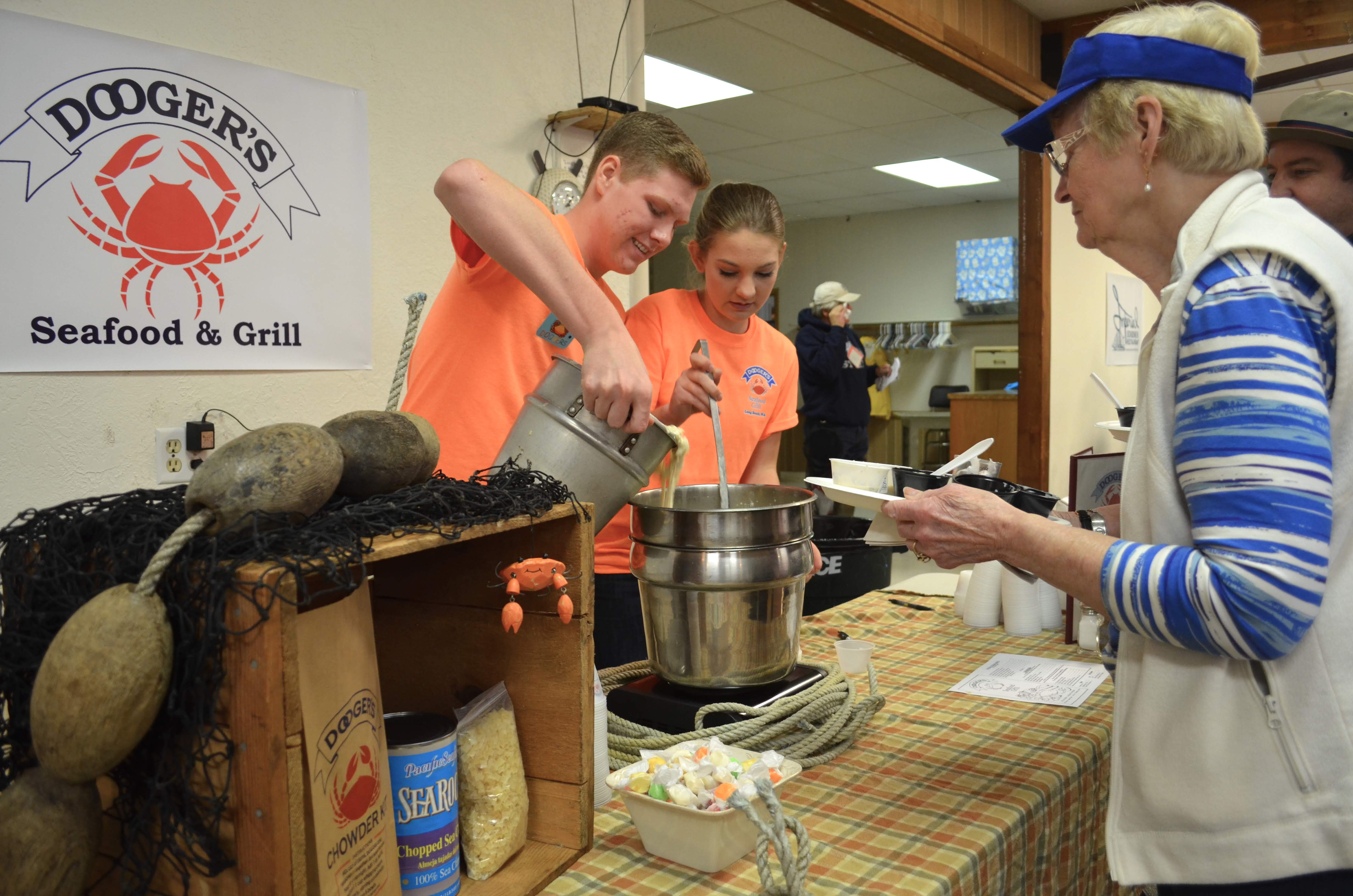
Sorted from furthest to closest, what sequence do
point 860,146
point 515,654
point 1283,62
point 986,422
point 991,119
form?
point 986,422 → point 860,146 → point 991,119 → point 1283,62 → point 515,654

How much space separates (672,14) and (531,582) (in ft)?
14.3

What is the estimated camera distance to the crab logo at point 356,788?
0.76 metres

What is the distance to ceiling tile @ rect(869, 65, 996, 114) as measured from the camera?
5711 mm

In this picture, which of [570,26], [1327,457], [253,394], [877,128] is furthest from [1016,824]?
[877,128]

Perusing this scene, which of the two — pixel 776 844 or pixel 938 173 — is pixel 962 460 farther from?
pixel 938 173

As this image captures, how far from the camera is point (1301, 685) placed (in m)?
0.89

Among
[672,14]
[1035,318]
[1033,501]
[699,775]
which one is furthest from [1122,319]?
[699,775]

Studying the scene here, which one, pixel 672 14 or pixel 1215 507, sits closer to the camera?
pixel 1215 507

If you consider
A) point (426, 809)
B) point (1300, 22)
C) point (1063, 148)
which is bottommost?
point (426, 809)

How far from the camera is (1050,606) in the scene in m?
2.04

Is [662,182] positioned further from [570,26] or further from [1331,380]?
[570,26]

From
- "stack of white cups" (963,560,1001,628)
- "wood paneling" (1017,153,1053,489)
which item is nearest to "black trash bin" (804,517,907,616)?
"stack of white cups" (963,560,1001,628)

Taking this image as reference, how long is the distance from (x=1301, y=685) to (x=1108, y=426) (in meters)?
2.02

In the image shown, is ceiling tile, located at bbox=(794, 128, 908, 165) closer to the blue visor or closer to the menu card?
the menu card
